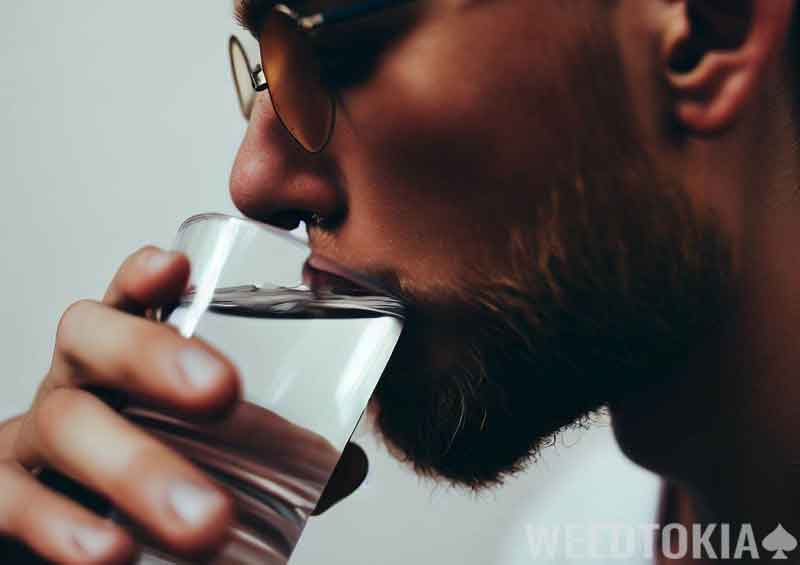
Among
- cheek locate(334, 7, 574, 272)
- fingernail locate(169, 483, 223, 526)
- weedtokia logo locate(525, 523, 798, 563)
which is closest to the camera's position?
fingernail locate(169, 483, 223, 526)

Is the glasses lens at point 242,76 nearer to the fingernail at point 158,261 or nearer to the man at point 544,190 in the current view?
the man at point 544,190

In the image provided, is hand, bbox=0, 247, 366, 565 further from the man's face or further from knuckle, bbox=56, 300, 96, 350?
the man's face

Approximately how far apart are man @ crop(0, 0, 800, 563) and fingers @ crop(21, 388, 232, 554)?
0.29 feet

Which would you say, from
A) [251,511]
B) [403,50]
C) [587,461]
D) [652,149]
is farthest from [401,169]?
[587,461]

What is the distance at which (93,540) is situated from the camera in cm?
34

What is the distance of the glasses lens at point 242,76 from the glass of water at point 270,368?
42cm

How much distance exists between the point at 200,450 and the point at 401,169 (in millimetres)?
319

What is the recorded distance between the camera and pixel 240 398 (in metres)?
0.34

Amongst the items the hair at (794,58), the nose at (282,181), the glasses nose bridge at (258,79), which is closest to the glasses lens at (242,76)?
the glasses nose bridge at (258,79)

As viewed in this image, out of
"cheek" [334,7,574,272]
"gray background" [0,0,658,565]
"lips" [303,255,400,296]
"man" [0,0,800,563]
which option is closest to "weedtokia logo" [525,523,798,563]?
"gray background" [0,0,658,565]

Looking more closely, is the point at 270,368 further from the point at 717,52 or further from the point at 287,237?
the point at 717,52

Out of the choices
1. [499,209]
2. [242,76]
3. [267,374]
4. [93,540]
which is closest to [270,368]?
[267,374]

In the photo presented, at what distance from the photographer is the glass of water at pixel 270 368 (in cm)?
36

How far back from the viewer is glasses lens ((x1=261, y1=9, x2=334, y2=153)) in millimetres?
595
